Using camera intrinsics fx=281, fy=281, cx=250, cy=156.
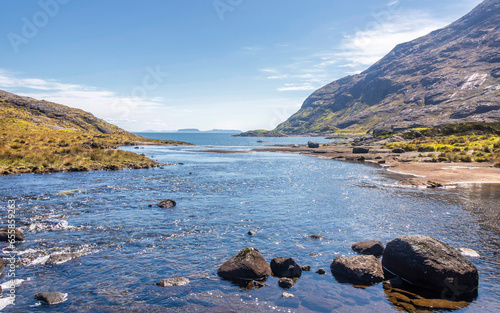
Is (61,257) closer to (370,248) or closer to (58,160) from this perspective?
(370,248)

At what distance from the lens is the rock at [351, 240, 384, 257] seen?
19.3 metres

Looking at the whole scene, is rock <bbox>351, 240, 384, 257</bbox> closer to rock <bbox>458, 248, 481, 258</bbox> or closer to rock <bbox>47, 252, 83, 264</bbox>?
rock <bbox>458, 248, 481, 258</bbox>

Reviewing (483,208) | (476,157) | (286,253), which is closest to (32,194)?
(286,253)

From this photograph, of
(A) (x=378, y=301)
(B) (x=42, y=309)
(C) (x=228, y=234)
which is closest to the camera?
(B) (x=42, y=309)

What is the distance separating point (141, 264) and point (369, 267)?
45.5ft

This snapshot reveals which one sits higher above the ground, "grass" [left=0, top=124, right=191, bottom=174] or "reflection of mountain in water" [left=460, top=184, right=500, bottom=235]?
"grass" [left=0, top=124, right=191, bottom=174]

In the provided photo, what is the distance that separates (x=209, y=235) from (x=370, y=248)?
40.0ft

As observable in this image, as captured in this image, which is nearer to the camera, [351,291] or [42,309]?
[42,309]

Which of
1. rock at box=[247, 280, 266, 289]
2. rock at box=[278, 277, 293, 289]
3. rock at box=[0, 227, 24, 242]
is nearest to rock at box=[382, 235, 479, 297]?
rock at box=[278, 277, 293, 289]

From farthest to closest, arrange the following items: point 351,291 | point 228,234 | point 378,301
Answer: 1. point 228,234
2. point 351,291
3. point 378,301

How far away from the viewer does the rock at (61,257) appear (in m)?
17.5

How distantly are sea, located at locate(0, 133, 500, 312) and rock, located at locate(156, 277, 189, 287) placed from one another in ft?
1.19

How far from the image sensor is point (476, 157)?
68375 millimetres

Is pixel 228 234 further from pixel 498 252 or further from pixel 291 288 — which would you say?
pixel 498 252
